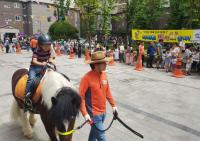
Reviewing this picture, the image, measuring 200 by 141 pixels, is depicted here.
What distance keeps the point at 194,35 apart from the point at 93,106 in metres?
12.5

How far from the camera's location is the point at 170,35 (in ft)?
54.6

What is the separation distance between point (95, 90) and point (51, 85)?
73 centimetres

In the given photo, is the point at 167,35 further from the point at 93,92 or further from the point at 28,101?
the point at 93,92

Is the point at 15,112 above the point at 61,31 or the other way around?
the other way around

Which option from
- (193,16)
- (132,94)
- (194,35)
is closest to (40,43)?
(132,94)

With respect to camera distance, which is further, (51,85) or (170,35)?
(170,35)

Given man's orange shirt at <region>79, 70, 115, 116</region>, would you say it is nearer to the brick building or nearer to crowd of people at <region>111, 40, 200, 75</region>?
crowd of people at <region>111, 40, 200, 75</region>

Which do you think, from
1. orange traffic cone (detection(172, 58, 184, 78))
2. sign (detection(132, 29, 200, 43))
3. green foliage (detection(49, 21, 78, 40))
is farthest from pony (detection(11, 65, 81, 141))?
green foliage (detection(49, 21, 78, 40))

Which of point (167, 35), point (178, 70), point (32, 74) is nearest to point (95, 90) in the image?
point (32, 74)

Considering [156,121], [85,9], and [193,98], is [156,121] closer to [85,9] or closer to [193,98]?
[193,98]

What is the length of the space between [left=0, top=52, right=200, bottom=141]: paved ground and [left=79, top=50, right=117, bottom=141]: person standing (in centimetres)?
179

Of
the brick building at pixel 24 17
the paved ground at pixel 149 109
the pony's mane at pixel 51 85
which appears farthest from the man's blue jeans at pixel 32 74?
the brick building at pixel 24 17

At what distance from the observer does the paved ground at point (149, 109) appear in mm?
5918

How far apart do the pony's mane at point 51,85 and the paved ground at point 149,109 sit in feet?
5.93
